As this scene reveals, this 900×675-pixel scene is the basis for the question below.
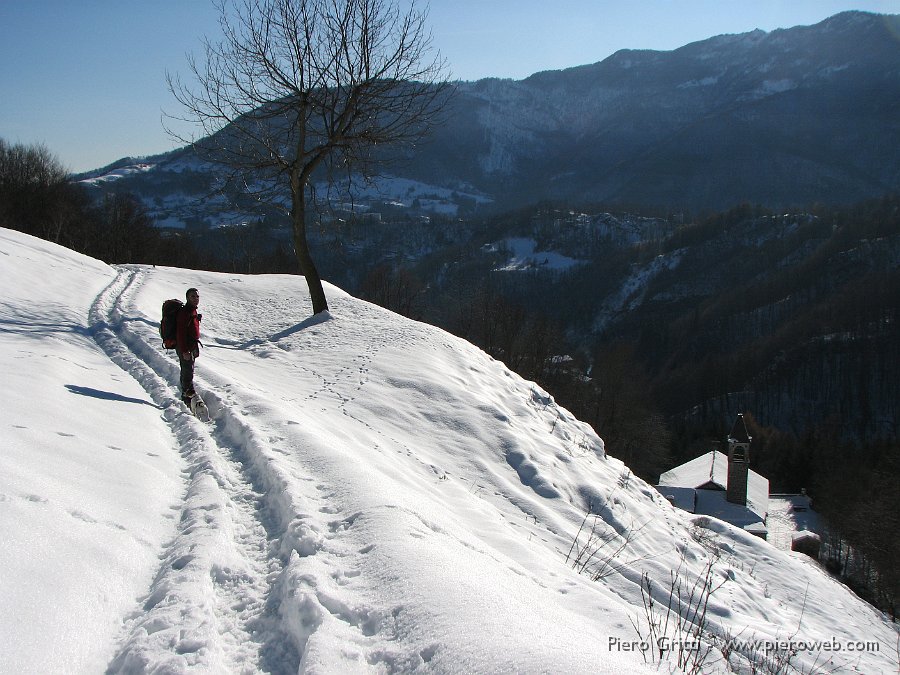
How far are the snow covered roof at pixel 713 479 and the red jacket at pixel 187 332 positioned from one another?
33747 millimetres

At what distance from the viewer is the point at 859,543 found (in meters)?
35.6

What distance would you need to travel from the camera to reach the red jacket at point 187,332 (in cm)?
778

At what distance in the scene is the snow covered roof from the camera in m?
36.0

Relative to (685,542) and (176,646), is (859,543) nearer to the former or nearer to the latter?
(685,542)

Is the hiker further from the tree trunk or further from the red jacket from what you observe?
the tree trunk

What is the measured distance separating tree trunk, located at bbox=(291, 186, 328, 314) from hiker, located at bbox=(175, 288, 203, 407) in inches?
237

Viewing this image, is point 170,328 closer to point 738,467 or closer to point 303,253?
point 303,253

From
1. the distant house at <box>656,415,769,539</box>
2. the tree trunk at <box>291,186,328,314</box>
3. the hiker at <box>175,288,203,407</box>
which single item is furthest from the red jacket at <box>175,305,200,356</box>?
the distant house at <box>656,415,769,539</box>

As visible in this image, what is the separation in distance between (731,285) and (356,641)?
574 feet

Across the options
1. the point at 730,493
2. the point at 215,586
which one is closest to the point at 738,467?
the point at 730,493

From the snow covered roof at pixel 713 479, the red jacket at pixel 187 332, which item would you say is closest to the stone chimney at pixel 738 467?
the snow covered roof at pixel 713 479

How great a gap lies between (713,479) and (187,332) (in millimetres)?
37027

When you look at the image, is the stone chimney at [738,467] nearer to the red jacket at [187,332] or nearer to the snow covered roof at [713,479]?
the snow covered roof at [713,479]

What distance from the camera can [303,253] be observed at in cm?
1442
